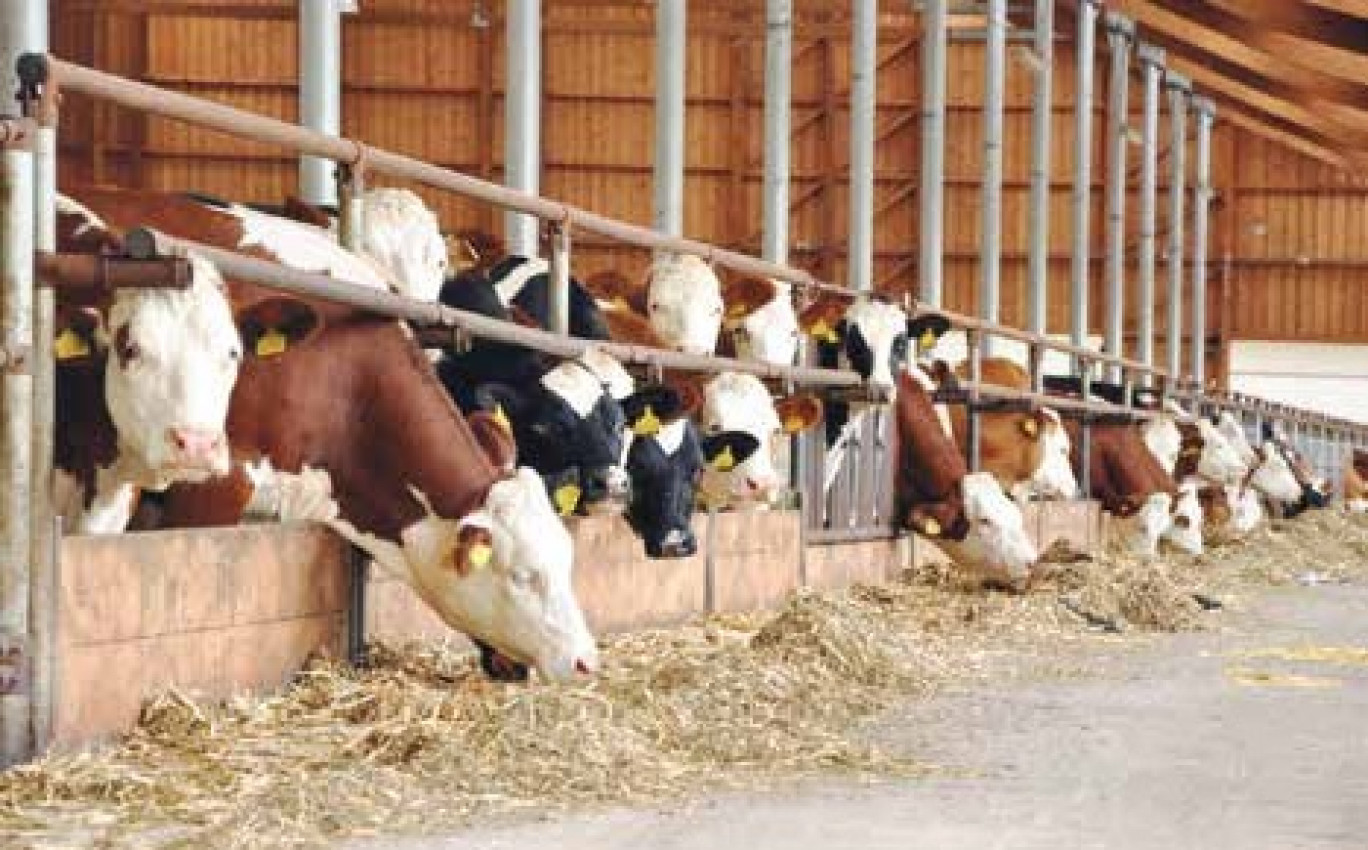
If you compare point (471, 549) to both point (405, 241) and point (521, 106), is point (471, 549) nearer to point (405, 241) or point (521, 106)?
point (405, 241)

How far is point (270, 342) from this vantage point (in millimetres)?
6758

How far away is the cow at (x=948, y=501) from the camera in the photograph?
13.4m

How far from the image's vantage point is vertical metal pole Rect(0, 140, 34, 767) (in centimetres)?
552

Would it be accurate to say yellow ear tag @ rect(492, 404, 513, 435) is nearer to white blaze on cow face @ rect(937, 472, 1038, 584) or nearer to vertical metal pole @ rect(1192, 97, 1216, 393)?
white blaze on cow face @ rect(937, 472, 1038, 584)

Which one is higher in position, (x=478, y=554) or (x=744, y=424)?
(x=744, y=424)

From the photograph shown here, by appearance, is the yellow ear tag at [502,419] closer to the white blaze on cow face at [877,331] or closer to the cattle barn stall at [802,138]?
the white blaze on cow face at [877,331]

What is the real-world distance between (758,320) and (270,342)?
5.94 metres

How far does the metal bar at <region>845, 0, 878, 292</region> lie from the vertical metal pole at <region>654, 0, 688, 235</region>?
368cm

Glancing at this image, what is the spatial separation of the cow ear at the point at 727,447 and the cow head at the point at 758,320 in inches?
71.3

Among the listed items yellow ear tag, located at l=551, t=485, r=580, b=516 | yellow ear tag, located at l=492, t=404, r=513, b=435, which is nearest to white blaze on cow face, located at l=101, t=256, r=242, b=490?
yellow ear tag, located at l=492, t=404, r=513, b=435

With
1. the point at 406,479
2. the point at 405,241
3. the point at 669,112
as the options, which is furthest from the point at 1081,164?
the point at 406,479

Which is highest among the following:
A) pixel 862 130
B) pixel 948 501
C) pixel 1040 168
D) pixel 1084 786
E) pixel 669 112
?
pixel 1040 168

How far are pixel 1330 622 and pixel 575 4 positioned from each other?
79.0 feet

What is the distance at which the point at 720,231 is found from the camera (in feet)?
120
